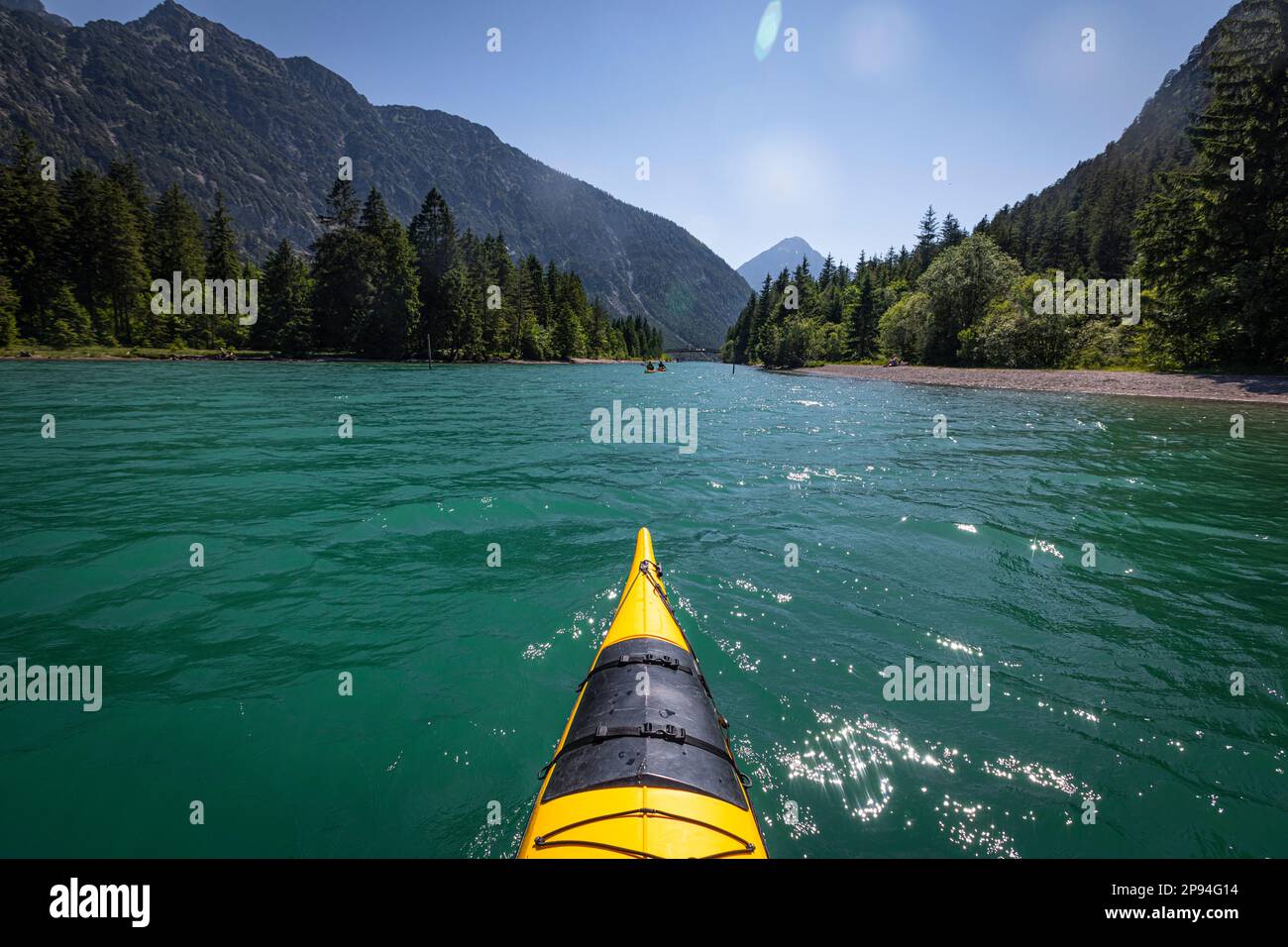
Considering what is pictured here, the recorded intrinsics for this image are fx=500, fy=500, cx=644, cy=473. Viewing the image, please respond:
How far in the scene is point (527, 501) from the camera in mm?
12938

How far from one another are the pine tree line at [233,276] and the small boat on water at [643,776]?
7961 cm

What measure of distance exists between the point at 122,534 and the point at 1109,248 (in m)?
138

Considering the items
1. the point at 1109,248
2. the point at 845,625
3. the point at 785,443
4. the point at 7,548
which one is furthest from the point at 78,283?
the point at 1109,248

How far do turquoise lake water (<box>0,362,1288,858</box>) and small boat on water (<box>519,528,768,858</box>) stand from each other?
1.09m

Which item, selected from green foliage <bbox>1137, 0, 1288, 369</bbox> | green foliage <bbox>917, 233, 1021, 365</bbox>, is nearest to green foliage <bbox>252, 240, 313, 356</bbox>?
green foliage <bbox>917, 233, 1021, 365</bbox>

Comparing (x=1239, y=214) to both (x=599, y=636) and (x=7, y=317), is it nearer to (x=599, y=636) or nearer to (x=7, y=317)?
(x=599, y=636)

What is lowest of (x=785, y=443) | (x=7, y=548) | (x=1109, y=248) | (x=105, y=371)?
(x=7, y=548)

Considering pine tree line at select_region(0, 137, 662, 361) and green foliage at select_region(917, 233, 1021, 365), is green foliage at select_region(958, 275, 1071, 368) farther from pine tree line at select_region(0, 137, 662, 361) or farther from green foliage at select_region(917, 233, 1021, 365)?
pine tree line at select_region(0, 137, 662, 361)

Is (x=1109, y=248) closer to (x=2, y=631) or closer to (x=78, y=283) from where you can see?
(x=2, y=631)

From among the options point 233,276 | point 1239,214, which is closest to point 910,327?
point 1239,214

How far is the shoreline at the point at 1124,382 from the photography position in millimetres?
31250

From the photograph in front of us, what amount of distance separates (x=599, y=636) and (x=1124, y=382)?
156ft

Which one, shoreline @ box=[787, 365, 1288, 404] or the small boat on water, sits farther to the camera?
shoreline @ box=[787, 365, 1288, 404]

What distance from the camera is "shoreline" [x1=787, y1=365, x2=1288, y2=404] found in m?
31.2
